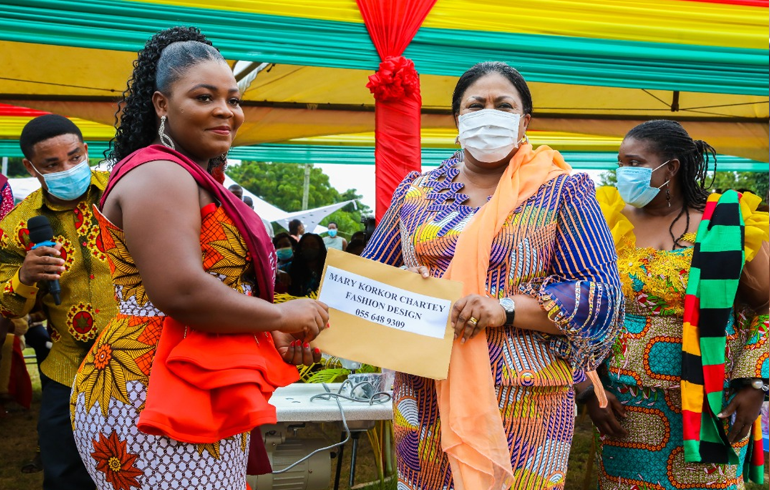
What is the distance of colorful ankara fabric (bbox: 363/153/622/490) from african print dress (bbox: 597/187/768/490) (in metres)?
0.98

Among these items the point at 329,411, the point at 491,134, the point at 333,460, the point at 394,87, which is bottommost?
the point at 333,460

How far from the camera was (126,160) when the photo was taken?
1.75 metres

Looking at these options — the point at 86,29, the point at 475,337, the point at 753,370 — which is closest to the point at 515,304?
the point at 475,337

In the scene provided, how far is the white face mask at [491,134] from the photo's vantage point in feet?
7.50

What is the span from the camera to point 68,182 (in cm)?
318

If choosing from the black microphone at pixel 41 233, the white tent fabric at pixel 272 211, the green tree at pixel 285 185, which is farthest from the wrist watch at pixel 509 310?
the green tree at pixel 285 185

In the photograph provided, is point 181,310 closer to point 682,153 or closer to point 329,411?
point 329,411

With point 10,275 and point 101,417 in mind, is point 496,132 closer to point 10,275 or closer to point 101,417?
point 101,417

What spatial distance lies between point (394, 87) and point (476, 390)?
3.31m

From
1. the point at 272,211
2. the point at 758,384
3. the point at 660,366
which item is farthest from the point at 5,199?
the point at 272,211

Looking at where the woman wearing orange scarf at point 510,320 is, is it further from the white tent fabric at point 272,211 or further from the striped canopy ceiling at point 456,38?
the white tent fabric at point 272,211

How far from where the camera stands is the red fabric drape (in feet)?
16.4

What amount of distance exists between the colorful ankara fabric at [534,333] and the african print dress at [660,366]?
978 mm

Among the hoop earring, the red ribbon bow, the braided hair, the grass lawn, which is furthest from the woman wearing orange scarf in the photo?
the red ribbon bow
